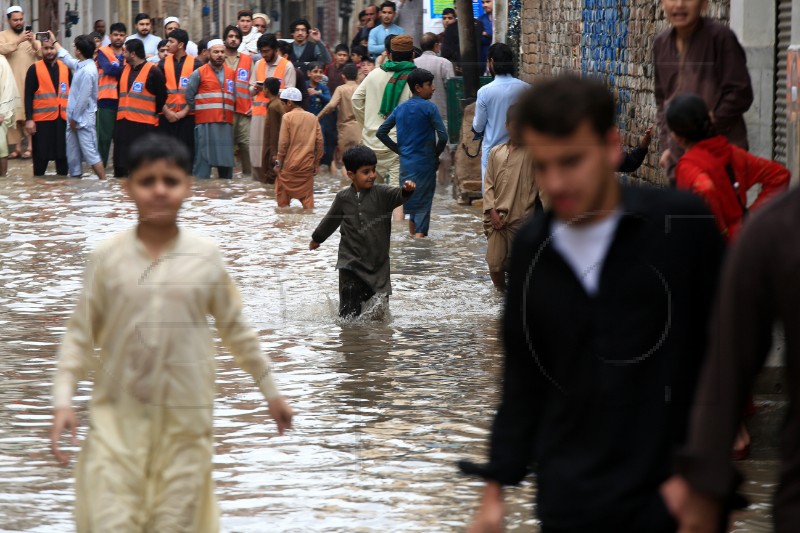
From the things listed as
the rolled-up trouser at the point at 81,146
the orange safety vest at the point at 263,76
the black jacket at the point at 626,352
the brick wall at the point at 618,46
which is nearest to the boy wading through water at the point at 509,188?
the brick wall at the point at 618,46

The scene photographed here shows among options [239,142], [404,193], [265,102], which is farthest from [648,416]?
[239,142]

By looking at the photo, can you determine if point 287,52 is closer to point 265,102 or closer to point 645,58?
point 265,102


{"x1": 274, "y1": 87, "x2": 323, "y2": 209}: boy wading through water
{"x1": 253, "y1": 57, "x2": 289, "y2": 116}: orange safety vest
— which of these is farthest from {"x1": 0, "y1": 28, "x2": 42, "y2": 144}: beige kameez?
{"x1": 274, "y1": 87, "x2": 323, "y2": 209}: boy wading through water

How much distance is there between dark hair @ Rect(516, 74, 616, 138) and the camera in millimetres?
2764

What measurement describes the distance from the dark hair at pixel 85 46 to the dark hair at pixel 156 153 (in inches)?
657

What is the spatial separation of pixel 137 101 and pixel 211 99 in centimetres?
96

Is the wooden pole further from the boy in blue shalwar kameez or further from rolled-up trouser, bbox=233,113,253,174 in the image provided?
the boy in blue shalwar kameez

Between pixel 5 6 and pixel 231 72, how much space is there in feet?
31.8

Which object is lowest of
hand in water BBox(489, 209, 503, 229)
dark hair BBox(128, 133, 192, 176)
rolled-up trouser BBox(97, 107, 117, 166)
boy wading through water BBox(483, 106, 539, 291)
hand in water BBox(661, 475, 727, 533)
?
rolled-up trouser BBox(97, 107, 117, 166)

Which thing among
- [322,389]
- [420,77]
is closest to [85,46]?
[420,77]

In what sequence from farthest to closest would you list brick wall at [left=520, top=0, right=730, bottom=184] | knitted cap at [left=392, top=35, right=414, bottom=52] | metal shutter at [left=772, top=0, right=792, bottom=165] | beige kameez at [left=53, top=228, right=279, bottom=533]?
knitted cap at [left=392, top=35, right=414, bottom=52] < brick wall at [left=520, top=0, right=730, bottom=184] < metal shutter at [left=772, top=0, right=792, bottom=165] < beige kameez at [left=53, top=228, right=279, bottom=533]

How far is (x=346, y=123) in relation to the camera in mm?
21391

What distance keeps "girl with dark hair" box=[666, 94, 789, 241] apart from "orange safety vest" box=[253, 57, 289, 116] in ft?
47.4

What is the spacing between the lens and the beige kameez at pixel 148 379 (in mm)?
3846
